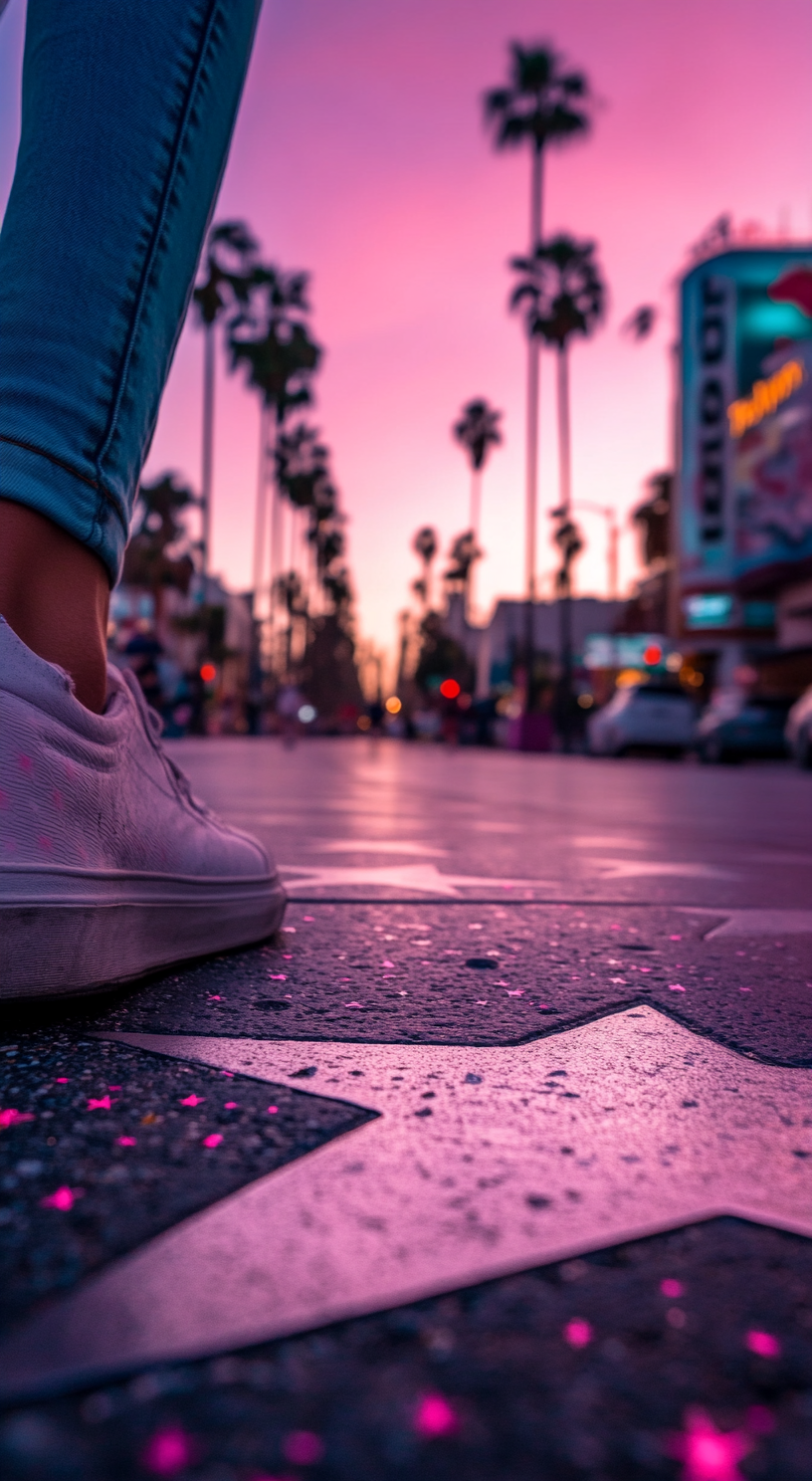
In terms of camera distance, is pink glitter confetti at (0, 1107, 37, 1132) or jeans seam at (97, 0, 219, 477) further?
jeans seam at (97, 0, 219, 477)

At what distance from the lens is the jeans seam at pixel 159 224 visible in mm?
1233

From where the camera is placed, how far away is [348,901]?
2035mm

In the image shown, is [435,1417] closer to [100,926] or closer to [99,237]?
[100,926]

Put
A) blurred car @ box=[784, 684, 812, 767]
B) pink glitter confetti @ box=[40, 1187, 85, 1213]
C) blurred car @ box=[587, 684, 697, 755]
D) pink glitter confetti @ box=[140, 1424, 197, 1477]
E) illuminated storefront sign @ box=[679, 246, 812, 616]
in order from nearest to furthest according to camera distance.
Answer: pink glitter confetti @ box=[140, 1424, 197, 1477]
pink glitter confetti @ box=[40, 1187, 85, 1213]
blurred car @ box=[784, 684, 812, 767]
blurred car @ box=[587, 684, 697, 755]
illuminated storefront sign @ box=[679, 246, 812, 616]

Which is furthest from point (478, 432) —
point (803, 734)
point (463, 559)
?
point (803, 734)

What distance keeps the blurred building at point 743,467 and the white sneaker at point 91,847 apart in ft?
131

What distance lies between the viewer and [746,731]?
1850cm

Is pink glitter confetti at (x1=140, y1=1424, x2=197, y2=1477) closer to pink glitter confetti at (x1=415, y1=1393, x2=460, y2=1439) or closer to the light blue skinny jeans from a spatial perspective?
pink glitter confetti at (x1=415, y1=1393, x2=460, y2=1439)

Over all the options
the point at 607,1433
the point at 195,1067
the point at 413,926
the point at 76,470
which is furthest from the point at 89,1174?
the point at 413,926

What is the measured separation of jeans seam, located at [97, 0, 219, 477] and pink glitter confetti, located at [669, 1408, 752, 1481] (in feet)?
3.51

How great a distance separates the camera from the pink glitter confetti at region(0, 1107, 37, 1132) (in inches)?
28.2

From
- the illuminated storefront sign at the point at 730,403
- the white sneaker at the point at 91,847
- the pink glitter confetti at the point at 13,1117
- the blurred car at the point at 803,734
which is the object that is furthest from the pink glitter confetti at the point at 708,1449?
the illuminated storefront sign at the point at 730,403

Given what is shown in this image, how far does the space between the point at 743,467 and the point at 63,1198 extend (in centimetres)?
4741

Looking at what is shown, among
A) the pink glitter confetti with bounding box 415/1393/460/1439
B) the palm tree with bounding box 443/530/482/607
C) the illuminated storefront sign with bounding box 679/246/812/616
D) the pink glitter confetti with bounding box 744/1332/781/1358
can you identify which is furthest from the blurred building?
the pink glitter confetti with bounding box 415/1393/460/1439
